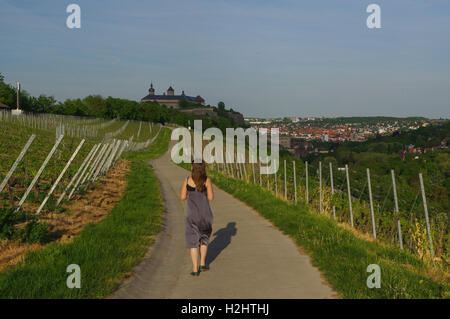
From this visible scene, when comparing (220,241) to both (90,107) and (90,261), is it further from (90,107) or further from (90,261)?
(90,107)

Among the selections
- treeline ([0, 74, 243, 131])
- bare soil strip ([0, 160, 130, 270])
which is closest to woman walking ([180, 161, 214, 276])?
bare soil strip ([0, 160, 130, 270])

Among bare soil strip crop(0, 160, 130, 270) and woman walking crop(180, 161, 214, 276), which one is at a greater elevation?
woman walking crop(180, 161, 214, 276)

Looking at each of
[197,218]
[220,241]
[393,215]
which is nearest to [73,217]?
[220,241]

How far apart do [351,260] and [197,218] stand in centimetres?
249

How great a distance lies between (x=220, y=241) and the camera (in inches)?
367

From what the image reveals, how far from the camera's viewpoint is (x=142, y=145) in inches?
2406

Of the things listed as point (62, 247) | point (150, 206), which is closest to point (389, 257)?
A: point (62, 247)

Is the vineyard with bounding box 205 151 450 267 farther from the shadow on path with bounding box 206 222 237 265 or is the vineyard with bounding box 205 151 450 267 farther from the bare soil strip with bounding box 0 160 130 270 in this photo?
the bare soil strip with bounding box 0 160 130 270

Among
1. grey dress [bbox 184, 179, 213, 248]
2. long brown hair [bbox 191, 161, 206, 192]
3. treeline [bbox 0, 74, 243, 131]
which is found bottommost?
→ grey dress [bbox 184, 179, 213, 248]

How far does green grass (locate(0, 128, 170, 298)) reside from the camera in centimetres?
540

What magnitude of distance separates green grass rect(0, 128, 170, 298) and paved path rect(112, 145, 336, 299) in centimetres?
23
